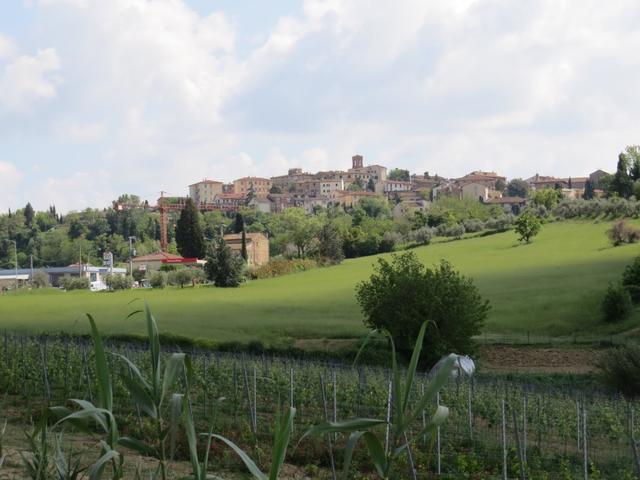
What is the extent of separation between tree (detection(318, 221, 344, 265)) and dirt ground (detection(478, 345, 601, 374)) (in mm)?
58195

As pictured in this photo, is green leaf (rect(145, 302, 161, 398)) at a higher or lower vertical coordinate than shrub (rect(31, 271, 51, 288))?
higher

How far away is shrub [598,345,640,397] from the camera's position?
1048 inches

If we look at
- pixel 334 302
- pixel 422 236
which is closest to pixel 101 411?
pixel 334 302

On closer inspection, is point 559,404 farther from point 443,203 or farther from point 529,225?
point 443,203

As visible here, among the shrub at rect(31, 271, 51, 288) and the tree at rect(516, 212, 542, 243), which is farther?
the shrub at rect(31, 271, 51, 288)

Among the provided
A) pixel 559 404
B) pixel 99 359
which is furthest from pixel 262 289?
pixel 99 359

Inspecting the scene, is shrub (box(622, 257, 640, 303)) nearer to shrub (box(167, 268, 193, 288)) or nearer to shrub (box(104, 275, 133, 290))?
shrub (box(167, 268, 193, 288))

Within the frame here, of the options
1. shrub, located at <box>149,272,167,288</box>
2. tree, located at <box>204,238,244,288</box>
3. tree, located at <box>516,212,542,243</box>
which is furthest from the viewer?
tree, located at <box>516,212,542,243</box>

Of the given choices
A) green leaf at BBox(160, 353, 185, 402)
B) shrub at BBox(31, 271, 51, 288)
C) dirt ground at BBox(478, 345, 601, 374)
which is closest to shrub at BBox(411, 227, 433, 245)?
shrub at BBox(31, 271, 51, 288)

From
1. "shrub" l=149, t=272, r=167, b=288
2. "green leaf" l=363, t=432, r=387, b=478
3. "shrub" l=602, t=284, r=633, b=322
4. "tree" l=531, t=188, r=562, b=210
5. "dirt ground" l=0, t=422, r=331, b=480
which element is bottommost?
"shrub" l=602, t=284, r=633, b=322

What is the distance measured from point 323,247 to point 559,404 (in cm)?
8184

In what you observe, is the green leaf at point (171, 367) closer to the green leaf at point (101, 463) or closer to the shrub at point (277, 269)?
the green leaf at point (101, 463)

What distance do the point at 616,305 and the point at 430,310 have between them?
54.8ft

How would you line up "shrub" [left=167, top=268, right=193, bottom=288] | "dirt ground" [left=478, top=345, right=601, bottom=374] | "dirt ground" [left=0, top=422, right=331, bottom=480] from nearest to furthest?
"dirt ground" [left=0, top=422, right=331, bottom=480], "dirt ground" [left=478, top=345, right=601, bottom=374], "shrub" [left=167, top=268, right=193, bottom=288]
